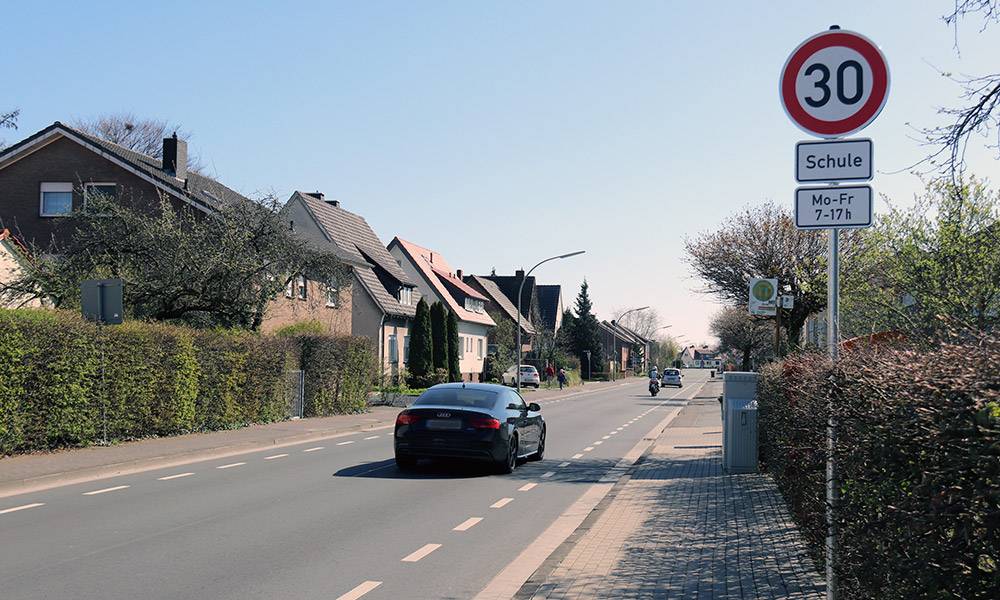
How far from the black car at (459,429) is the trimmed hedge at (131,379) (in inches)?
247

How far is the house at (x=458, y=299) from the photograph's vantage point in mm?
64125

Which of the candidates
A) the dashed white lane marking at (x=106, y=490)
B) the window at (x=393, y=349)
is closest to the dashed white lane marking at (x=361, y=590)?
the dashed white lane marking at (x=106, y=490)

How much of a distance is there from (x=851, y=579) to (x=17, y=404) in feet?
46.7

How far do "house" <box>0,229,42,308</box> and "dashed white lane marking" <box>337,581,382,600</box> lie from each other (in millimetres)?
19056

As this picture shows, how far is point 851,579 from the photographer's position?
4.49 m

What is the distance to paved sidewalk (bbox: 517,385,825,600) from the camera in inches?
268

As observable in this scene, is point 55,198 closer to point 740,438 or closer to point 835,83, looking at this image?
point 740,438

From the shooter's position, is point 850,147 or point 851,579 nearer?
point 851,579

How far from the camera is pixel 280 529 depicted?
370 inches

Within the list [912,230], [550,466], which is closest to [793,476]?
[912,230]

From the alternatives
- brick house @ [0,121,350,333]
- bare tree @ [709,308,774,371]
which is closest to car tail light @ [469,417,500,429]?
brick house @ [0,121,350,333]

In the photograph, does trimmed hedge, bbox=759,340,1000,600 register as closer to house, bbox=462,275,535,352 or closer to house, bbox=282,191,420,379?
house, bbox=282,191,420,379

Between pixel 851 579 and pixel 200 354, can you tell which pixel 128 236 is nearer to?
pixel 200 354

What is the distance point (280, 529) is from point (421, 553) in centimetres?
187
